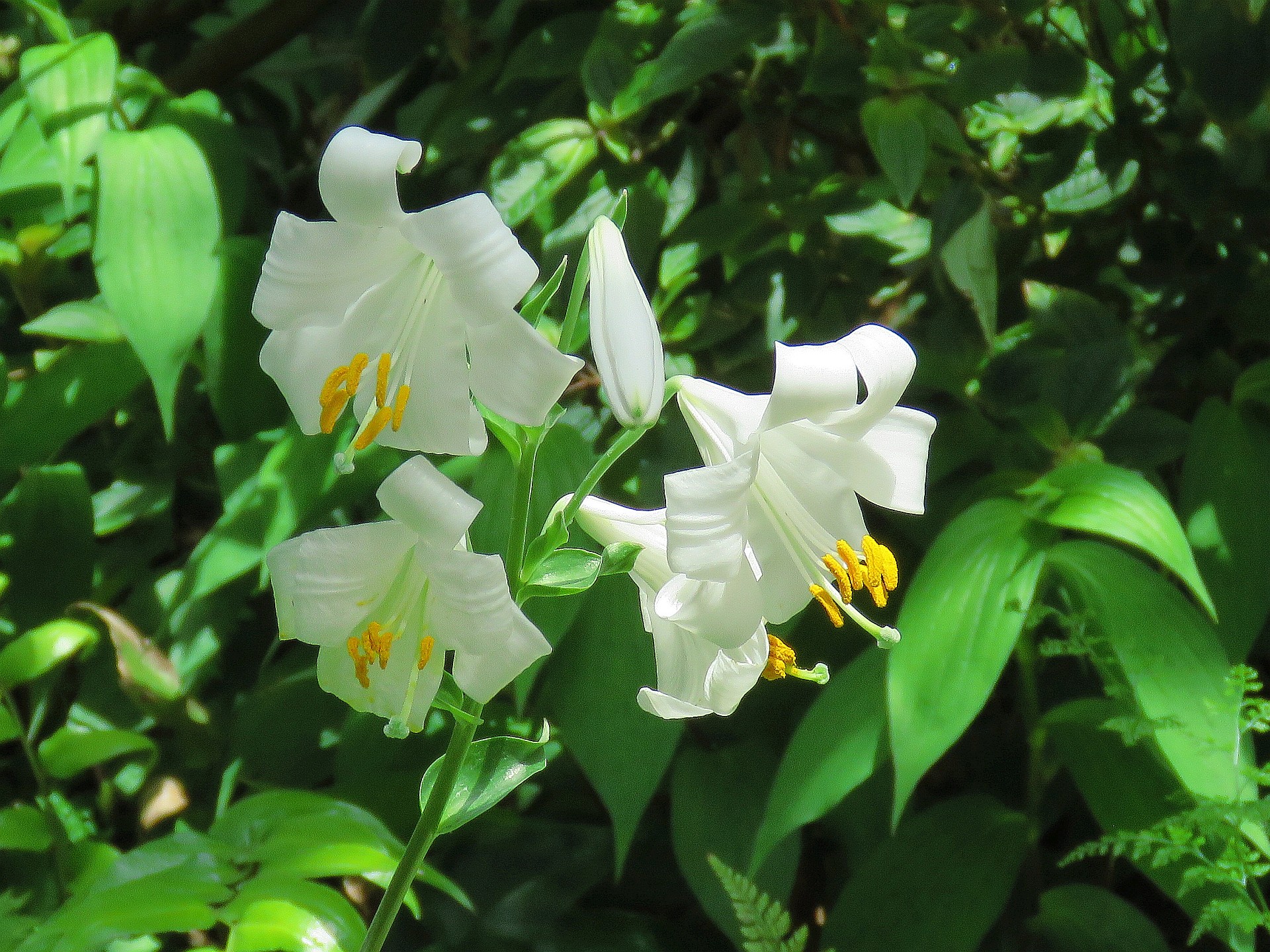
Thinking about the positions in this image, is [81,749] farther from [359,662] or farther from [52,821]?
[359,662]

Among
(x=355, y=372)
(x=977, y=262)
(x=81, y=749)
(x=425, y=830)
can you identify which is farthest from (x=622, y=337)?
(x=81, y=749)

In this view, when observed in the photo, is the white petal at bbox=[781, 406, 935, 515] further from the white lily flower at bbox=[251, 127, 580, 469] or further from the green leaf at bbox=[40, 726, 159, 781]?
the green leaf at bbox=[40, 726, 159, 781]

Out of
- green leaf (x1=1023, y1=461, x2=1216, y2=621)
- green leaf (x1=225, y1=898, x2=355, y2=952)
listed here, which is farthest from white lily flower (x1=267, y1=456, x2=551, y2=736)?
green leaf (x1=1023, y1=461, x2=1216, y2=621)

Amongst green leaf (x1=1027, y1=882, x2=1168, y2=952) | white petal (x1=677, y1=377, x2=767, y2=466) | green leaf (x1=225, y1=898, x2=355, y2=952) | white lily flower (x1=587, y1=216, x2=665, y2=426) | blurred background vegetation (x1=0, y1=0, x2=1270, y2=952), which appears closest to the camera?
white lily flower (x1=587, y1=216, x2=665, y2=426)

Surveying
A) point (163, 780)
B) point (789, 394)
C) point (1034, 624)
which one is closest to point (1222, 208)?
point (1034, 624)

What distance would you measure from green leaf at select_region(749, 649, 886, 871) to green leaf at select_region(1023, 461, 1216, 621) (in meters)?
0.22

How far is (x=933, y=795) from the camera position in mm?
1344

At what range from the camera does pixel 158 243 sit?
44.9 inches

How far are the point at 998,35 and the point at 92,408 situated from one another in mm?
1071

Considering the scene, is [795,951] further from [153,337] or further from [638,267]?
[153,337]

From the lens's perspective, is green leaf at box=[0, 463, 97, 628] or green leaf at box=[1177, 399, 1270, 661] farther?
green leaf at box=[0, 463, 97, 628]

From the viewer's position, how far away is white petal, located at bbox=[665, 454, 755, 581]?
512mm

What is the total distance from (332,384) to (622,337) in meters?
Result: 0.17

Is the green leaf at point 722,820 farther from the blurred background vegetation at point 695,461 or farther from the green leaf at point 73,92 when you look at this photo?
the green leaf at point 73,92
